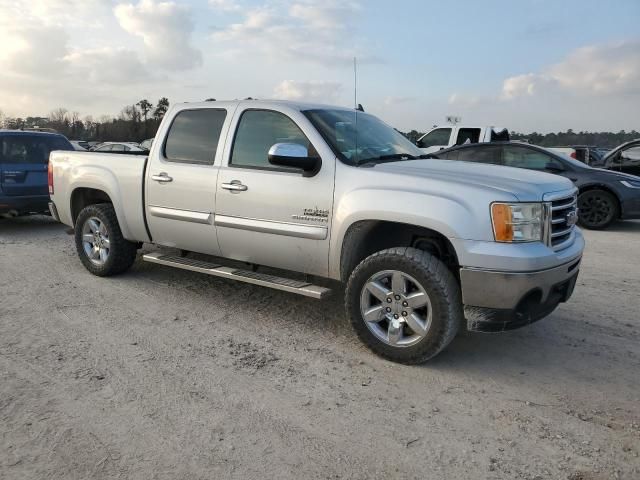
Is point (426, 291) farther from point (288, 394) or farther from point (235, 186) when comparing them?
point (235, 186)

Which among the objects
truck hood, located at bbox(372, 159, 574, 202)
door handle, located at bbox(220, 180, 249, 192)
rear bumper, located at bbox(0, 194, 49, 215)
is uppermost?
truck hood, located at bbox(372, 159, 574, 202)

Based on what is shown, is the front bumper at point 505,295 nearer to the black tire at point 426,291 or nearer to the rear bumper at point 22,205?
the black tire at point 426,291

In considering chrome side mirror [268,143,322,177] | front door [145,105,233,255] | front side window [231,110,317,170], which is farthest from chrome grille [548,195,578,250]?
front door [145,105,233,255]

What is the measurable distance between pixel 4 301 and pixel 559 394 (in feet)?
16.2

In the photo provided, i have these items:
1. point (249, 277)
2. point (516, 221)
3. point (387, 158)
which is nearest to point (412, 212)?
point (516, 221)

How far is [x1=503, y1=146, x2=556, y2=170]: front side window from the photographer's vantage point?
→ 10141 mm

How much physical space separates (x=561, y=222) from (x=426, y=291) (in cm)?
113

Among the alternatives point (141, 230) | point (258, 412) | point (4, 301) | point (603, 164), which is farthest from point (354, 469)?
point (603, 164)

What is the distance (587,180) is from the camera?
9938 millimetres

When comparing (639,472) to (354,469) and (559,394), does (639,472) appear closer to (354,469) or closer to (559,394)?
(559,394)

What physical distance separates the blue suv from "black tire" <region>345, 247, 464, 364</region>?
7.05 metres

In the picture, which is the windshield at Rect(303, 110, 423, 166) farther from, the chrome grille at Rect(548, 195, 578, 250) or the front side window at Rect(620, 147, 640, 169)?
the front side window at Rect(620, 147, 640, 169)

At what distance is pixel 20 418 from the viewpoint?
10.1ft

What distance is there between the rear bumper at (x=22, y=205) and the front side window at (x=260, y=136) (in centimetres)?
570
